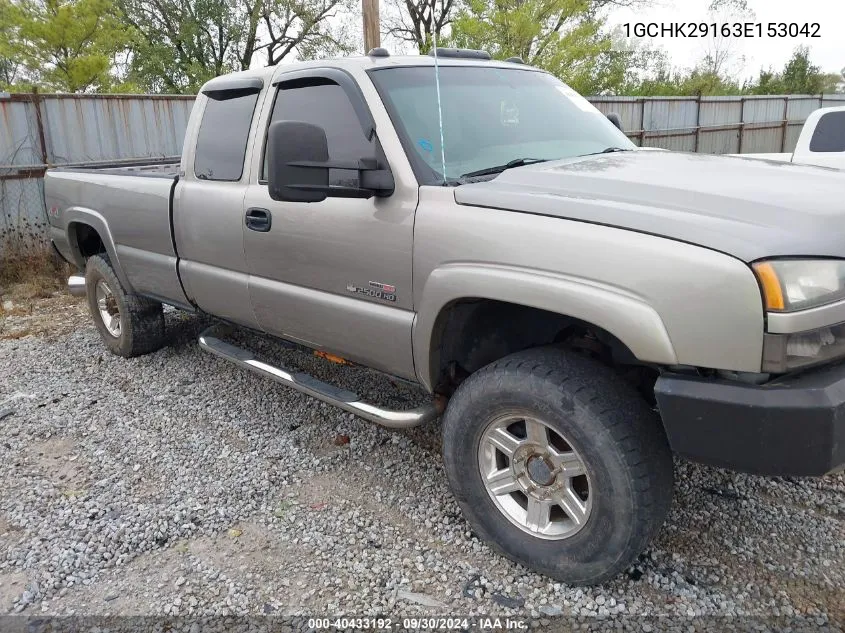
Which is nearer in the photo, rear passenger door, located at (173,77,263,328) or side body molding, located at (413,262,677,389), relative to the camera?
side body molding, located at (413,262,677,389)

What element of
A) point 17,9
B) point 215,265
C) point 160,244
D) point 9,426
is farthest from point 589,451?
point 17,9

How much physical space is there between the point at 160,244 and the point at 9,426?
4.75ft

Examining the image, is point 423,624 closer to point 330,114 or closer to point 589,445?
point 589,445

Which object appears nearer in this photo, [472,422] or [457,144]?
[472,422]

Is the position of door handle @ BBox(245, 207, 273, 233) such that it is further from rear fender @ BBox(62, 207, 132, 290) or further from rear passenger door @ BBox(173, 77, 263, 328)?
rear fender @ BBox(62, 207, 132, 290)

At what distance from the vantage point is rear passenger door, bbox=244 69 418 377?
115 inches

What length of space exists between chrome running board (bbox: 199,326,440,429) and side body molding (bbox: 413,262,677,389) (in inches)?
13.4

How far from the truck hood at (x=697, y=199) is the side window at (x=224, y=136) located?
1.66m

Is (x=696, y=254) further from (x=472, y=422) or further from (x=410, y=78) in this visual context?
(x=410, y=78)

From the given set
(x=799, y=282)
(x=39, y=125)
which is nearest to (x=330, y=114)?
(x=799, y=282)

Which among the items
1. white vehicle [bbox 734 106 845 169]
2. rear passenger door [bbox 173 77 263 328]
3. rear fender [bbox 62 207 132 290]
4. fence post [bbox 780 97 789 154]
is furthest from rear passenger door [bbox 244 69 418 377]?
fence post [bbox 780 97 789 154]

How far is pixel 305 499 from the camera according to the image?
336 centimetres

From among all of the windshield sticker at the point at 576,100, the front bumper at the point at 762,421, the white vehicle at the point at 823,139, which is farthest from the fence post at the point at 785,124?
the front bumper at the point at 762,421

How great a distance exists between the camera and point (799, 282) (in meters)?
2.02
